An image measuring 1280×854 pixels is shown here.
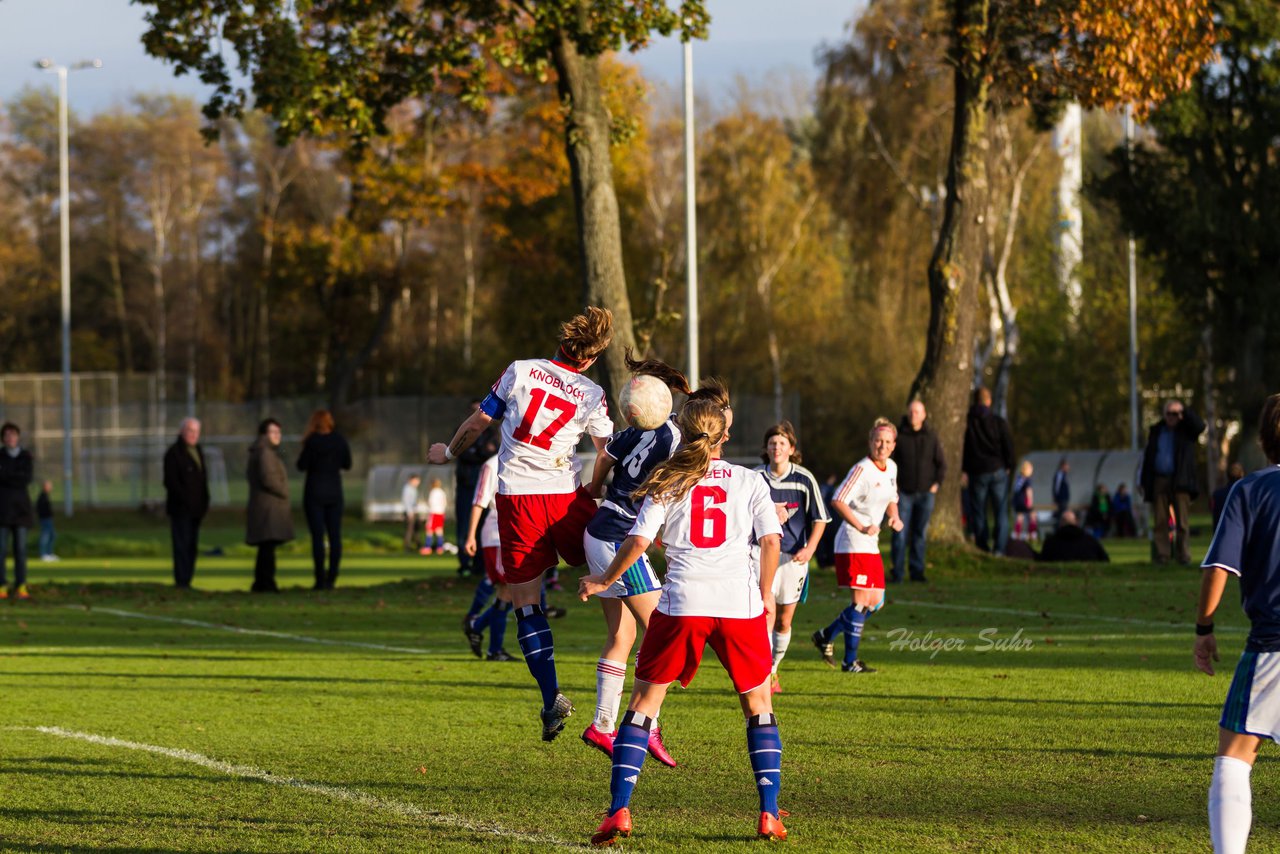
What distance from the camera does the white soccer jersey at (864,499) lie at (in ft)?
→ 38.0

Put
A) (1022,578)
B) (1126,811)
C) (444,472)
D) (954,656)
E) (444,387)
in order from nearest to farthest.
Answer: (1126,811) → (954,656) → (1022,578) → (444,472) → (444,387)

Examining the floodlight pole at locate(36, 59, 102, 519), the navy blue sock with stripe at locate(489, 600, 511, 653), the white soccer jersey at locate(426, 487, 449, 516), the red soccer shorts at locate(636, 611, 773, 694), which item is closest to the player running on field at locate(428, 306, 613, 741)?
the red soccer shorts at locate(636, 611, 773, 694)

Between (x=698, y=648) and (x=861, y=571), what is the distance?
533 centimetres

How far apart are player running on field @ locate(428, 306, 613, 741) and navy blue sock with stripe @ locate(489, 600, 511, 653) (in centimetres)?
382

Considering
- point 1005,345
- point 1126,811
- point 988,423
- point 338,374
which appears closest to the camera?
point 1126,811

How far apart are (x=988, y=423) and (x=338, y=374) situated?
34.0 metres

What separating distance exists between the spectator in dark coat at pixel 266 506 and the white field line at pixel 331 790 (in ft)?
34.8

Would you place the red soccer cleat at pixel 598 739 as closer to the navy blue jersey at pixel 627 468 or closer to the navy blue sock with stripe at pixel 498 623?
the navy blue jersey at pixel 627 468

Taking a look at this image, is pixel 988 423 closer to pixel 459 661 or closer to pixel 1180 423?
pixel 1180 423

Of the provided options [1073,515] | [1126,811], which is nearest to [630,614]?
[1126,811]

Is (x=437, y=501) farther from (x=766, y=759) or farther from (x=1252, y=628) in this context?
(x=1252, y=628)

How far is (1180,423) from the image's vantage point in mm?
20031

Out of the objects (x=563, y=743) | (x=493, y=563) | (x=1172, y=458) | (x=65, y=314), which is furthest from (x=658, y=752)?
(x=65, y=314)

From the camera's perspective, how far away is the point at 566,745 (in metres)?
8.79
